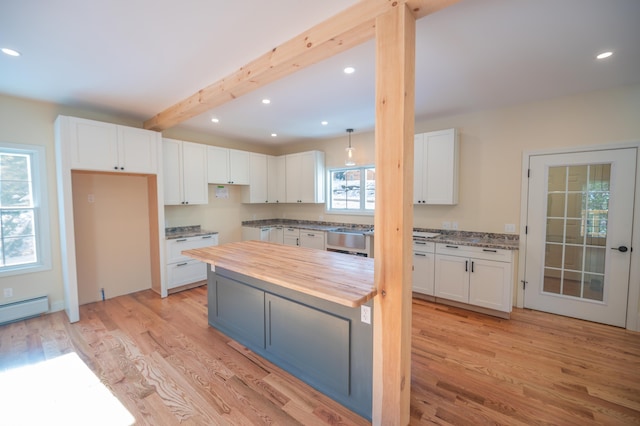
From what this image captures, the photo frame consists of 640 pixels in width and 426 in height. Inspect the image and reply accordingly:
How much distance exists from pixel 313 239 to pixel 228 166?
82.6 inches

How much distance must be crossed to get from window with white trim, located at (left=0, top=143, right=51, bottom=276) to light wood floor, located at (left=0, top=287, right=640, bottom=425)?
734mm

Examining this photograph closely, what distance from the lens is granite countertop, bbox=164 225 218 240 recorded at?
4.11m

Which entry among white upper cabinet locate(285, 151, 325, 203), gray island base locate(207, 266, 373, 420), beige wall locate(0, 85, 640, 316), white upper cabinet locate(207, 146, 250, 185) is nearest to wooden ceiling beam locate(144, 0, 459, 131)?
gray island base locate(207, 266, 373, 420)

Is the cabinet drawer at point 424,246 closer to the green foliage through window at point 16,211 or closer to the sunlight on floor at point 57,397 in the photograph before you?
the sunlight on floor at point 57,397

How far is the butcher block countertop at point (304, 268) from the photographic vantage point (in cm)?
160

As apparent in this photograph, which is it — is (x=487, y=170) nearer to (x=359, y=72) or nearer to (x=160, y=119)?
(x=359, y=72)

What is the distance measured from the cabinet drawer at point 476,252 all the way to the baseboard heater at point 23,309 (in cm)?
509

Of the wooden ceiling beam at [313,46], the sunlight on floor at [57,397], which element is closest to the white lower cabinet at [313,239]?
the wooden ceiling beam at [313,46]

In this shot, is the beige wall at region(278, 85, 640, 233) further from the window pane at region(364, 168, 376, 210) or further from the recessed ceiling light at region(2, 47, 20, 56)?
the recessed ceiling light at region(2, 47, 20, 56)

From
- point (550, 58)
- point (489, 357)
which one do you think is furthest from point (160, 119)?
point (489, 357)

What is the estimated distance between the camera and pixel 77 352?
251cm

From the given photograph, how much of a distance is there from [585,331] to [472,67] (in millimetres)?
3035

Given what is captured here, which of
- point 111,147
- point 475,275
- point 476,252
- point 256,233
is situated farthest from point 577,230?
point 111,147

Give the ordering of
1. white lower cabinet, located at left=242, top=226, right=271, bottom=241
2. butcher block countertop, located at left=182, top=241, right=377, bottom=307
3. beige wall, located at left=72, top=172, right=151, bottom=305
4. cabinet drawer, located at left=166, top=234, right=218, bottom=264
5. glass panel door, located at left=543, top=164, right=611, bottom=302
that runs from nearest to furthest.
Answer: butcher block countertop, located at left=182, top=241, right=377, bottom=307, glass panel door, located at left=543, top=164, right=611, bottom=302, beige wall, located at left=72, top=172, right=151, bottom=305, cabinet drawer, located at left=166, top=234, right=218, bottom=264, white lower cabinet, located at left=242, top=226, right=271, bottom=241
